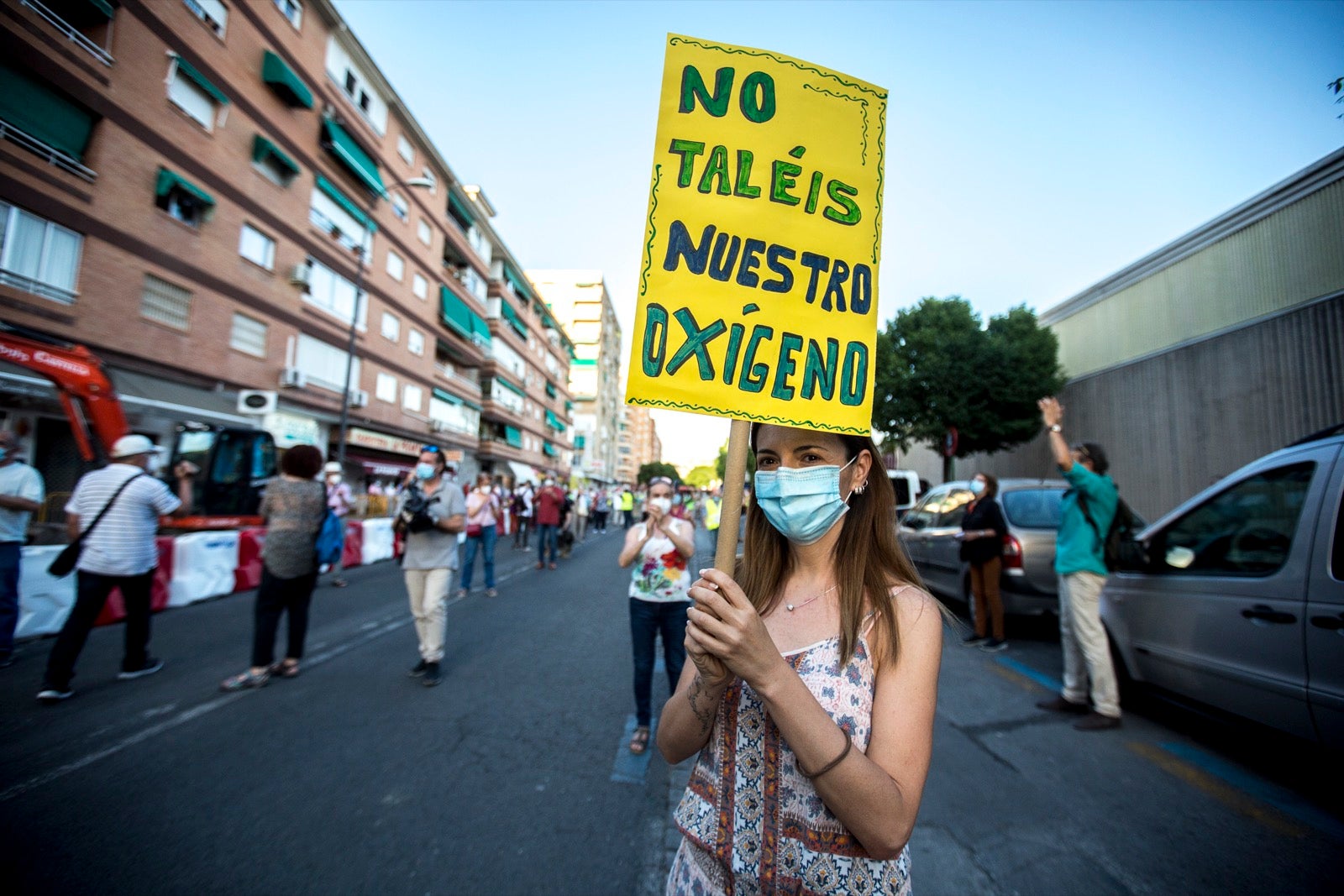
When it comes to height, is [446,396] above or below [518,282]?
below

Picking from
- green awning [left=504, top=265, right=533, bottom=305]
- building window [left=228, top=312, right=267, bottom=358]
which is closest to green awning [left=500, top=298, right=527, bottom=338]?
green awning [left=504, top=265, right=533, bottom=305]

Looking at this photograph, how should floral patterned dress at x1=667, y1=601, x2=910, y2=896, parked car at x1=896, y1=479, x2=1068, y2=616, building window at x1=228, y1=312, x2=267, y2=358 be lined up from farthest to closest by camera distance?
1. building window at x1=228, y1=312, x2=267, y2=358
2. parked car at x1=896, y1=479, x2=1068, y2=616
3. floral patterned dress at x1=667, y1=601, x2=910, y2=896

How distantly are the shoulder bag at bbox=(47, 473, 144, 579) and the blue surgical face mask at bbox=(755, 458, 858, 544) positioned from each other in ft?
17.5

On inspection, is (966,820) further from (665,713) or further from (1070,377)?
(1070,377)

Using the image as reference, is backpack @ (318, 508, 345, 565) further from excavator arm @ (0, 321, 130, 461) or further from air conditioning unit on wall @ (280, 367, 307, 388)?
air conditioning unit on wall @ (280, 367, 307, 388)

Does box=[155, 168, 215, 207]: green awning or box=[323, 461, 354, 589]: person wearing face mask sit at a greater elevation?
box=[155, 168, 215, 207]: green awning

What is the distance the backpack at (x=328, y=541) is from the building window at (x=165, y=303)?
1229 cm

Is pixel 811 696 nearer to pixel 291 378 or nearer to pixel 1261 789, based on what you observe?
pixel 1261 789

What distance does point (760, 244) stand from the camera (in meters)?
1.36

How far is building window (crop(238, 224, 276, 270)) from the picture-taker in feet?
53.3

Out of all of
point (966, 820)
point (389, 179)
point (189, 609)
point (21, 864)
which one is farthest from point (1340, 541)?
point (389, 179)

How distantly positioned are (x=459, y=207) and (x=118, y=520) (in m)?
30.5

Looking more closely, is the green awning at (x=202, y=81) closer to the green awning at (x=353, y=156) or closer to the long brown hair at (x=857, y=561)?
the green awning at (x=353, y=156)

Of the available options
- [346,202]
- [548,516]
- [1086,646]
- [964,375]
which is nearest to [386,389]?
[346,202]
